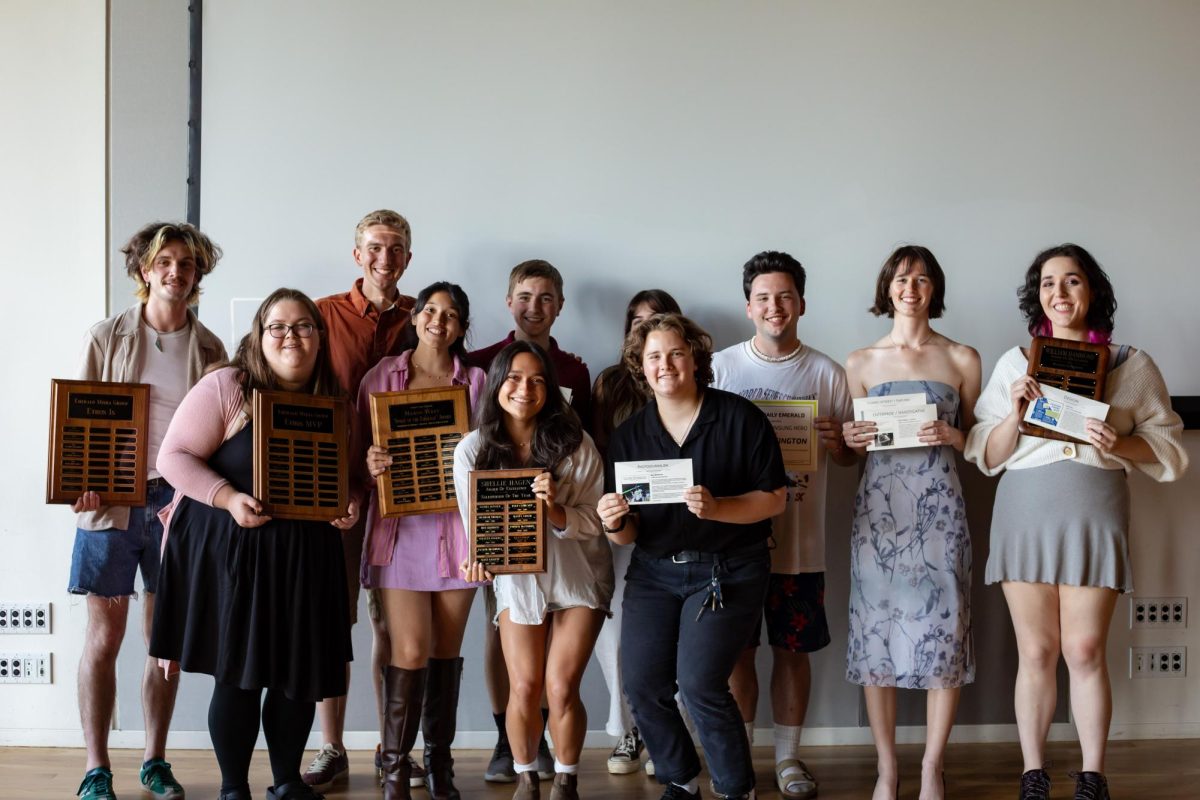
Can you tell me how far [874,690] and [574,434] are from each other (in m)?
1.34

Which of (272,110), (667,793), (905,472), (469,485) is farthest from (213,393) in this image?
(905,472)

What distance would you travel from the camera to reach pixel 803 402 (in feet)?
10.4

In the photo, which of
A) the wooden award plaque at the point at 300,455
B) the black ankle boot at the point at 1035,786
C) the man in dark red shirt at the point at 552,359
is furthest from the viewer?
the man in dark red shirt at the point at 552,359

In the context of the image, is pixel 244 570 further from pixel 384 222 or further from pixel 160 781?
pixel 384 222

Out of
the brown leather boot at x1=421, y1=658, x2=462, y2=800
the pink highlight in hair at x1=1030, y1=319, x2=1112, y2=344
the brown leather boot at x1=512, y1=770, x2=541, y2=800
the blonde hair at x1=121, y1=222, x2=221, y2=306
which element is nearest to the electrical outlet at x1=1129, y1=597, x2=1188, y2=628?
the pink highlight in hair at x1=1030, y1=319, x2=1112, y2=344

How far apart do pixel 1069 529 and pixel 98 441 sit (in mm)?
3059

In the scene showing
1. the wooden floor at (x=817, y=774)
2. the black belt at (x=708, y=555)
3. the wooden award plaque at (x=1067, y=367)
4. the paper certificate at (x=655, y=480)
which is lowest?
the wooden floor at (x=817, y=774)

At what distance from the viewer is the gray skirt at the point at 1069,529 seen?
308 centimetres

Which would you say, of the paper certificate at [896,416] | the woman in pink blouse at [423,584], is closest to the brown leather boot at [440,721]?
the woman in pink blouse at [423,584]

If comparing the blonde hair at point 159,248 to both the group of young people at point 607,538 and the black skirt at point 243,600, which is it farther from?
the black skirt at point 243,600

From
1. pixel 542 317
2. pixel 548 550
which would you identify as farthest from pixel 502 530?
pixel 542 317

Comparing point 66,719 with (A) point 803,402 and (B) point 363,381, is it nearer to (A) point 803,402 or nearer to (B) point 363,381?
(B) point 363,381

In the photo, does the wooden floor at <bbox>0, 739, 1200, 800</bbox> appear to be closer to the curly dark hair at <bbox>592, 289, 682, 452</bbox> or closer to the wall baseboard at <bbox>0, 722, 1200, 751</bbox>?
the wall baseboard at <bbox>0, 722, 1200, 751</bbox>

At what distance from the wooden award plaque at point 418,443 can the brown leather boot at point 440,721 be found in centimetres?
55
